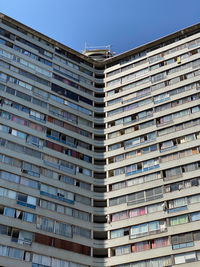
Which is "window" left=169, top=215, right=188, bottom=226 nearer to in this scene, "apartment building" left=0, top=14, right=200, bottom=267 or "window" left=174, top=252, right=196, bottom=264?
"apartment building" left=0, top=14, right=200, bottom=267

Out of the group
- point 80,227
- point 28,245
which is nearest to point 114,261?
point 80,227

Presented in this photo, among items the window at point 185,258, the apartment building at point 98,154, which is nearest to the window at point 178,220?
the apartment building at point 98,154

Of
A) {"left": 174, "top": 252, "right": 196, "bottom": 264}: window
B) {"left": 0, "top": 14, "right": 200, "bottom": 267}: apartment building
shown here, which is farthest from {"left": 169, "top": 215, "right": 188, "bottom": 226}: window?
{"left": 174, "top": 252, "right": 196, "bottom": 264}: window

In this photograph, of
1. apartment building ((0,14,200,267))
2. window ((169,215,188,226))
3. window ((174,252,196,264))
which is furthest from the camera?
window ((169,215,188,226))

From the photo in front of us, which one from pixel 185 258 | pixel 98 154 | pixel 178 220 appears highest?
pixel 98 154

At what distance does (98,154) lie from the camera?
5581cm

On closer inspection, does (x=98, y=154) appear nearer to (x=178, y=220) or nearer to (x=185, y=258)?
(x=178, y=220)

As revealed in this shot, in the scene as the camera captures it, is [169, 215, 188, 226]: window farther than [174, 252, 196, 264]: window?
Yes

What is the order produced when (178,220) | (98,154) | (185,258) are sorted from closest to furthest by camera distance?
(185,258) → (178,220) → (98,154)

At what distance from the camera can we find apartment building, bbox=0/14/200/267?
144ft

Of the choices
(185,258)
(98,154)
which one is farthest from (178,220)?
(98,154)

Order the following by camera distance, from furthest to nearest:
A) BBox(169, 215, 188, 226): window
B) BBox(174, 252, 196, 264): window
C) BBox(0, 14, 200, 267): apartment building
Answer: BBox(169, 215, 188, 226): window, BBox(0, 14, 200, 267): apartment building, BBox(174, 252, 196, 264): window

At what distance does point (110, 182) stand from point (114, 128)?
9290 mm

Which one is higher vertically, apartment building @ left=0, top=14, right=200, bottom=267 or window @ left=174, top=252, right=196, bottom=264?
apartment building @ left=0, top=14, right=200, bottom=267
